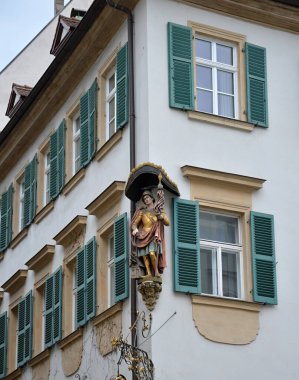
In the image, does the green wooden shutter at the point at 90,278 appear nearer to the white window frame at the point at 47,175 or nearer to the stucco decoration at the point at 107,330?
the stucco decoration at the point at 107,330

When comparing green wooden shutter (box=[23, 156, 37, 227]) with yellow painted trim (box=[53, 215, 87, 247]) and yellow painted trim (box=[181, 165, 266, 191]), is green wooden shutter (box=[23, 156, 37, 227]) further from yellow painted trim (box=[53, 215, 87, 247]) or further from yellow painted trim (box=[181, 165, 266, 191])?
yellow painted trim (box=[181, 165, 266, 191])

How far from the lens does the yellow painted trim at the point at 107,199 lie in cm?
2070

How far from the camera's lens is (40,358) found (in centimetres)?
Answer: 2425

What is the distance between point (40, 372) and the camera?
79.6ft

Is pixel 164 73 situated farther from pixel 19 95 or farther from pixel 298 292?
pixel 19 95

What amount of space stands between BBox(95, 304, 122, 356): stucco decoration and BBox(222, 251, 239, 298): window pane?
1.86 meters

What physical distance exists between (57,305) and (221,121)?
5.52 metres

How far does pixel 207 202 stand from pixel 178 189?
0.71 m

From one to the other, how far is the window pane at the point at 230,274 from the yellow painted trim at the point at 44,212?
221 inches

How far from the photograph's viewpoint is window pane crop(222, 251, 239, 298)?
20.1 metres

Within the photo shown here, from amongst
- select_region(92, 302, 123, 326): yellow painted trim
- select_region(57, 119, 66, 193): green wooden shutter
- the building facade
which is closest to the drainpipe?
the building facade

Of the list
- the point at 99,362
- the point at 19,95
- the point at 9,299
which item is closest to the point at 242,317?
the point at 99,362

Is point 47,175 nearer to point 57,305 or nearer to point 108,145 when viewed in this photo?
point 57,305

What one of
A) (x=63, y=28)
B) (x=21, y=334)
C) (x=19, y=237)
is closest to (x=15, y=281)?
(x=19, y=237)
